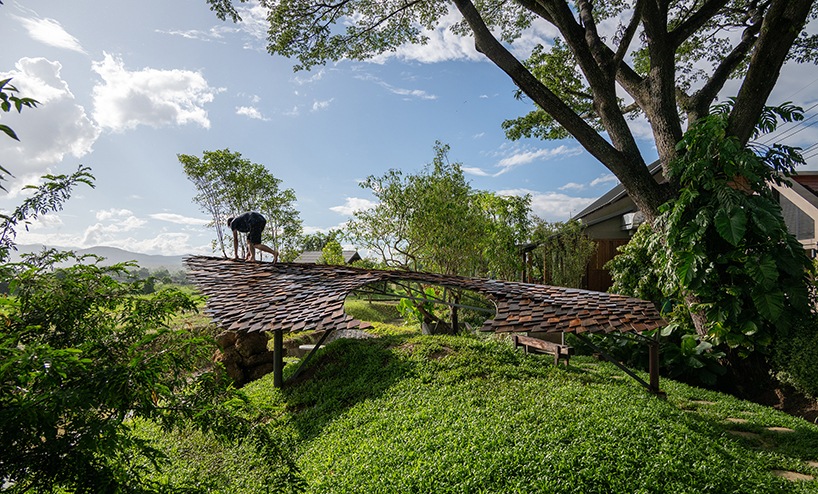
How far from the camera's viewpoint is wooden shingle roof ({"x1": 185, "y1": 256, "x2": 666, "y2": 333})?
4598 millimetres

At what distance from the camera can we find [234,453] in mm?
4520

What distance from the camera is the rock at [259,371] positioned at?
8.52m

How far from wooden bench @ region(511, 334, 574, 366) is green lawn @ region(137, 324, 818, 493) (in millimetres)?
421

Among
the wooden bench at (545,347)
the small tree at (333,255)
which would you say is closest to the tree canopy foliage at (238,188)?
the small tree at (333,255)

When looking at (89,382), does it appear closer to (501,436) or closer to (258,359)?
(501,436)

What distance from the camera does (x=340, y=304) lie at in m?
4.55

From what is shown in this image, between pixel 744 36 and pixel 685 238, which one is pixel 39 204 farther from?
pixel 744 36

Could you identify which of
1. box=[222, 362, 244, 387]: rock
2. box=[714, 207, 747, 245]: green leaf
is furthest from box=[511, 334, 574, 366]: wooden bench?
box=[222, 362, 244, 387]: rock

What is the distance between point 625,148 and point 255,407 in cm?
770

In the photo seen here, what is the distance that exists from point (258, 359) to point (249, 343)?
0.45 metres

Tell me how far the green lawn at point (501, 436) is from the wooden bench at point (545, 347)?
0.42m

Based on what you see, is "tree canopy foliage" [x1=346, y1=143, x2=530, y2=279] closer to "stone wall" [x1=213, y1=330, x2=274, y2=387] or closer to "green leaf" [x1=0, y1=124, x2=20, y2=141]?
"stone wall" [x1=213, y1=330, x2=274, y2=387]

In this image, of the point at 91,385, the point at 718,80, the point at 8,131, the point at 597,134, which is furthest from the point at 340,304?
the point at 718,80

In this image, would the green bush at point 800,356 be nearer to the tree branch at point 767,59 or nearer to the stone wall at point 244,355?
the tree branch at point 767,59
